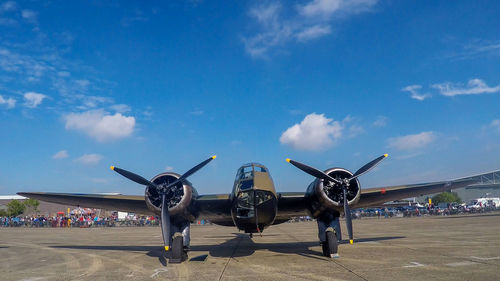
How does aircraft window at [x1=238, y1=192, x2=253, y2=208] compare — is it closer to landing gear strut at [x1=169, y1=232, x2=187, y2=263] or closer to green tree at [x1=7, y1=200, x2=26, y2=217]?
landing gear strut at [x1=169, y1=232, x2=187, y2=263]

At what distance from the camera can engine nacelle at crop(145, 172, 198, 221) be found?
13.8 m

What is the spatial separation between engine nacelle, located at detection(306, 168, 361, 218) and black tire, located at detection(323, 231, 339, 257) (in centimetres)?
109

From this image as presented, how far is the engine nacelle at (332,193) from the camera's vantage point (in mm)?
13789

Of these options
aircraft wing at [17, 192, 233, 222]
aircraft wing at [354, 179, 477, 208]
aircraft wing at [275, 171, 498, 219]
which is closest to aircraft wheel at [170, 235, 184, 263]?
aircraft wing at [17, 192, 233, 222]

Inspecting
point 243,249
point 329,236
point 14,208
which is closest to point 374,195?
point 329,236

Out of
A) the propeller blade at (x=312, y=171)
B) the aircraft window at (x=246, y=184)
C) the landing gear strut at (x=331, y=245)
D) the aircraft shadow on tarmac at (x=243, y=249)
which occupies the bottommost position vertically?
the aircraft shadow on tarmac at (x=243, y=249)

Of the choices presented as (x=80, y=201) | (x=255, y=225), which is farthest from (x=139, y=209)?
(x=255, y=225)

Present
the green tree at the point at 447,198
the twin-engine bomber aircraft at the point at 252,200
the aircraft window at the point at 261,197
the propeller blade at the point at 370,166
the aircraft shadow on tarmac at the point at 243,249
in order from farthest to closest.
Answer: the green tree at the point at 447,198, the aircraft shadow on tarmac at the point at 243,249, the propeller blade at the point at 370,166, the twin-engine bomber aircraft at the point at 252,200, the aircraft window at the point at 261,197

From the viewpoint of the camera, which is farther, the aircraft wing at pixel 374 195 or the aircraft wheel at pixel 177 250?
the aircraft wing at pixel 374 195

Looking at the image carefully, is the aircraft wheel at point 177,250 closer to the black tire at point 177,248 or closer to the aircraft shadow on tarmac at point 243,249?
the black tire at point 177,248

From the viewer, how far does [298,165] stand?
1430 cm

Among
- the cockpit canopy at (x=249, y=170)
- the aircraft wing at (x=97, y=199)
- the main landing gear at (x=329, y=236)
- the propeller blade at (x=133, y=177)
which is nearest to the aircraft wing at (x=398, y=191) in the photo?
the main landing gear at (x=329, y=236)

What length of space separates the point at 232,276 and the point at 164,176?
240 inches

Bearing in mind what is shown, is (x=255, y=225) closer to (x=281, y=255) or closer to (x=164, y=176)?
(x=281, y=255)
